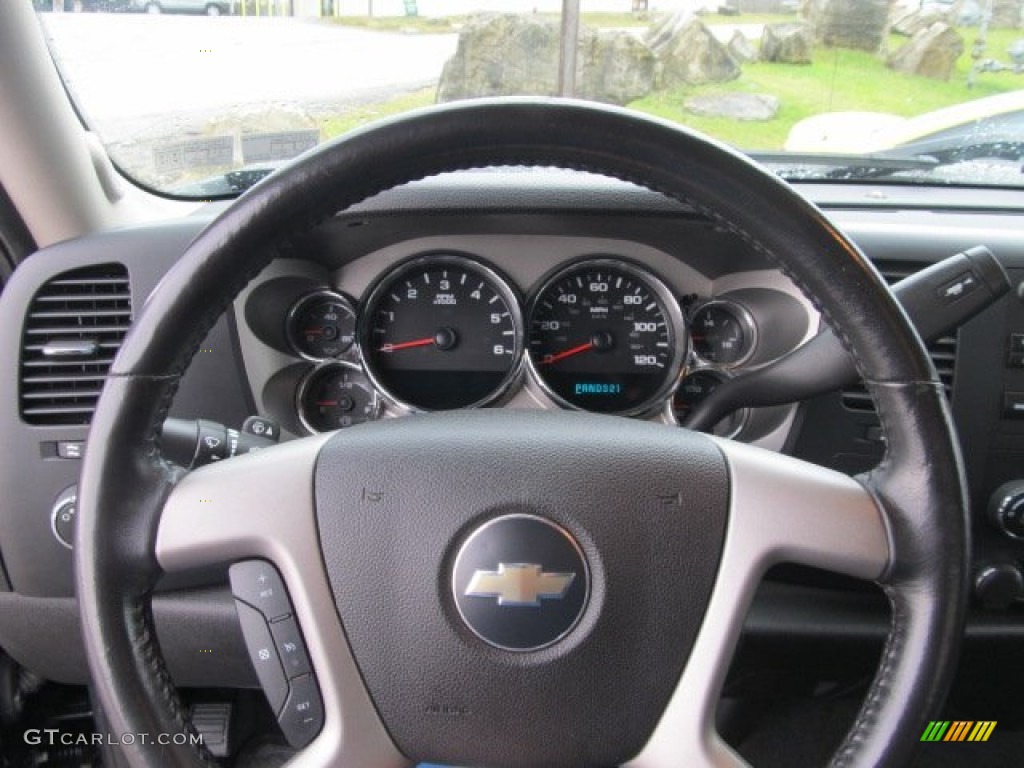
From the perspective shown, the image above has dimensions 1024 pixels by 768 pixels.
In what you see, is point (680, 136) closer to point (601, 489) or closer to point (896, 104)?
point (601, 489)

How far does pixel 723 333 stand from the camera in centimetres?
218

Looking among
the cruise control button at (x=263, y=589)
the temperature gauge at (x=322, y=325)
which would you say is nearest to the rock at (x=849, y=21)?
the temperature gauge at (x=322, y=325)

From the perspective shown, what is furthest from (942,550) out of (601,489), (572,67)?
(572,67)

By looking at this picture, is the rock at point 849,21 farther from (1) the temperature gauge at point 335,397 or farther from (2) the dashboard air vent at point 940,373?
(1) the temperature gauge at point 335,397

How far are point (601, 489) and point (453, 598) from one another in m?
0.20

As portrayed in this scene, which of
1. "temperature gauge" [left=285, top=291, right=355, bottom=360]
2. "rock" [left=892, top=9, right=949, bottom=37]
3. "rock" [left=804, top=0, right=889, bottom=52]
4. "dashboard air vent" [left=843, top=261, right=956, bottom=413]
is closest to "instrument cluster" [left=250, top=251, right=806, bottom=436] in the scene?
"temperature gauge" [left=285, top=291, right=355, bottom=360]

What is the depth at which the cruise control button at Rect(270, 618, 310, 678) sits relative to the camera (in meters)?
1.10

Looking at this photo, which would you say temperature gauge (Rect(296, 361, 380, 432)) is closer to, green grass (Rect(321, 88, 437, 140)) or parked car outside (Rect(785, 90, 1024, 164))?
green grass (Rect(321, 88, 437, 140))

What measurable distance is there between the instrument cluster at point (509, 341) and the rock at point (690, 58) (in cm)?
43

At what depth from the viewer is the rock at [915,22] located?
2.20m

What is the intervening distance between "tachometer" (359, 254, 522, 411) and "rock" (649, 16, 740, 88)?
1.95ft

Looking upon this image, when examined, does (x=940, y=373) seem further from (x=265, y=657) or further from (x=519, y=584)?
(x=265, y=657)

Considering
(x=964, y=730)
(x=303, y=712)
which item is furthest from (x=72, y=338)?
(x=964, y=730)

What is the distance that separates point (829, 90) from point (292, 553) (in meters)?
1.65
